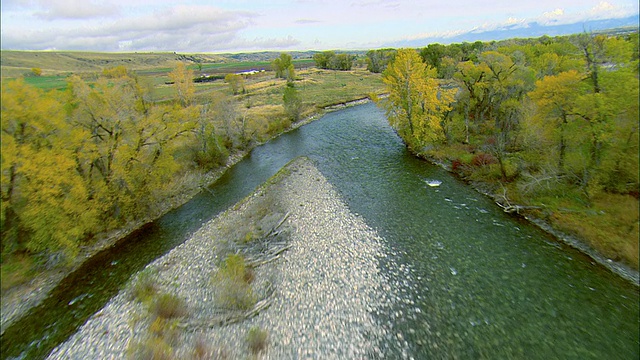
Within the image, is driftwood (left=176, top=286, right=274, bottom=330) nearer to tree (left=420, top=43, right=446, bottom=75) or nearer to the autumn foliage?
the autumn foliage

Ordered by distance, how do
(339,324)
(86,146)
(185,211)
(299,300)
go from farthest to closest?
1. (185,211)
2. (86,146)
3. (299,300)
4. (339,324)

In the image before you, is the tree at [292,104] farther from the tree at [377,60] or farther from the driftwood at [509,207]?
the tree at [377,60]

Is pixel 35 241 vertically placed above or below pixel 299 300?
above

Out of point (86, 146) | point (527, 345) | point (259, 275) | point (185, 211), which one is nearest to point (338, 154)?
point (185, 211)

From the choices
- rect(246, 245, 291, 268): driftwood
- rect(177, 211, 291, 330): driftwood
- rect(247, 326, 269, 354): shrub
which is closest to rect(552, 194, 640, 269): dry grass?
rect(246, 245, 291, 268): driftwood

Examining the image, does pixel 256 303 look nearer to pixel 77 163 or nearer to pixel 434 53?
pixel 77 163

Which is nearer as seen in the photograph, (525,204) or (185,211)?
(525,204)

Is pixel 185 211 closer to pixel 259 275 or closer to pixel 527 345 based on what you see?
pixel 259 275

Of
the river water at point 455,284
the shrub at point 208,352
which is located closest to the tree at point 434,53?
the river water at point 455,284
